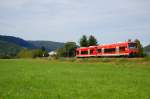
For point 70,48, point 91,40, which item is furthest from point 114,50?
point 70,48

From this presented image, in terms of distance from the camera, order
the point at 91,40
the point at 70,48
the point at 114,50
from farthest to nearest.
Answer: the point at 70,48 < the point at 91,40 < the point at 114,50

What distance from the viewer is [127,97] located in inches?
523

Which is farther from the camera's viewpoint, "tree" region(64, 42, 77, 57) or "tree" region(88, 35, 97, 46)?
"tree" region(64, 42, 77, 57)

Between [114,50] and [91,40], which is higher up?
[91,40]

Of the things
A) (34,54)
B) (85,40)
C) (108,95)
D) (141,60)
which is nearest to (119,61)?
(141,60)

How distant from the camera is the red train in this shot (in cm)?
5184

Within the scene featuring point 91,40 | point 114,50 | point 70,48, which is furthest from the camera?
point 70,48

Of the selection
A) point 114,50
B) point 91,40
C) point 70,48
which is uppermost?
point 91,40

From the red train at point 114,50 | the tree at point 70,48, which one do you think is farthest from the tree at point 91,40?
the red train at point 114,50

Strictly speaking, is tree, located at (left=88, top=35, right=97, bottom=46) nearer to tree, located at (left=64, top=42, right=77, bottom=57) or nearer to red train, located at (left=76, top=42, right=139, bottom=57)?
tree, located at (left=64, top=42, right=77, bottom=57)

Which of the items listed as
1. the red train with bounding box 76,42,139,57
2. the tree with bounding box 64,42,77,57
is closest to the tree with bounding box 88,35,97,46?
the tree with bounding box 64,42,77,57

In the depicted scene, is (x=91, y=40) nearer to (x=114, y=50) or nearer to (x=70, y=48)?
(x=70, y=48)

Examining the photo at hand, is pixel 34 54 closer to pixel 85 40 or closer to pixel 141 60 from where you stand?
pixel 85 40

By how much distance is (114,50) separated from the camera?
184ft
